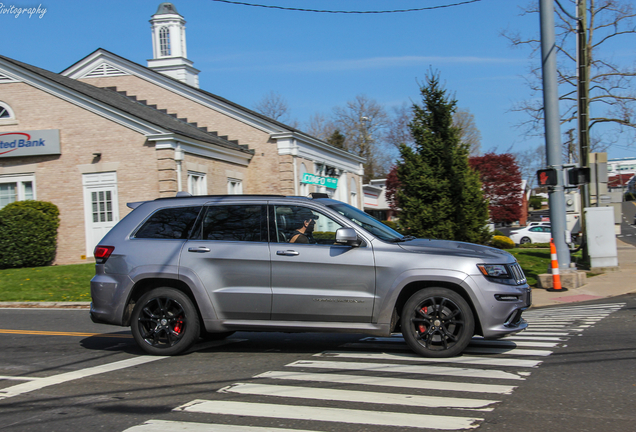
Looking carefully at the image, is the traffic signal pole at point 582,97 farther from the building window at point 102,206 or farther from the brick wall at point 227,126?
the building window at point 102,206

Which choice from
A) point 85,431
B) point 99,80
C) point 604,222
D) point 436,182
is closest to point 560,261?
point 604,222

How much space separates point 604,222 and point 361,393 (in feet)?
43.7

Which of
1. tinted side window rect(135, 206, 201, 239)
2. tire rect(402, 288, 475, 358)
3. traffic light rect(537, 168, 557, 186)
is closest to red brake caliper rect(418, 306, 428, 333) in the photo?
tire rect(402, 288, 475, 358)

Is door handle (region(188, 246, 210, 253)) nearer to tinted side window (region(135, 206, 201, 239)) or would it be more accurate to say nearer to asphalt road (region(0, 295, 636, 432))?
tinted side window (region(135, 206, 201, 239))

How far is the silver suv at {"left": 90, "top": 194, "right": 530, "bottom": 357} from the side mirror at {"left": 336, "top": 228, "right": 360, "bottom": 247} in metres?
0.01

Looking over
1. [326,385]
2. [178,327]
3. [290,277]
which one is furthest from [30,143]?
[326,385]

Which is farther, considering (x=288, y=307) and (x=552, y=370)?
(x=288, y=307)

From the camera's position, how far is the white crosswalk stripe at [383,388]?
4.58m

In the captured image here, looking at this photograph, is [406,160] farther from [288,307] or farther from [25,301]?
[288,307]

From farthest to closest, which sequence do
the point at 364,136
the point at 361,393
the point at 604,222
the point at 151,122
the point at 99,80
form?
the point at 364,136
the point at 99,80
the point at 151,122
the point at 604,222
the point at 361,393

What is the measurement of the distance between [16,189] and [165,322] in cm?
1818

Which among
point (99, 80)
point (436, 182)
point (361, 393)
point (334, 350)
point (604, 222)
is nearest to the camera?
point (361, 393)

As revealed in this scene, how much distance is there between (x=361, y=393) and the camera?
17.4ft

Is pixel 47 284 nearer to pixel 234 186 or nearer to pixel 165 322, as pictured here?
pixel 165 322
